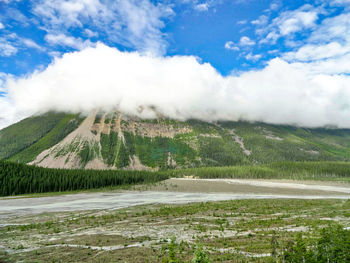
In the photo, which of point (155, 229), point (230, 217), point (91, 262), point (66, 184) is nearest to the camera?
point (91, 262)

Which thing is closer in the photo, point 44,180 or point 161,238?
point 161,238

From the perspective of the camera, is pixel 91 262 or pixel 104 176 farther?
pixel 104 176

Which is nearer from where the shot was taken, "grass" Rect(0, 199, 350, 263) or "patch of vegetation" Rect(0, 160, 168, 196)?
"grass" Rect(0, 199, 350, 263)

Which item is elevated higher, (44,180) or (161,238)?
(161,238)

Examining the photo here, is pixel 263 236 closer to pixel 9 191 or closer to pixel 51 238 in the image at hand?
pixel 51 238

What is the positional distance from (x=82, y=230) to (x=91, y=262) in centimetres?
1564

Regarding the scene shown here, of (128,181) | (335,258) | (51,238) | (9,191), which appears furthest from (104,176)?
(335,258)

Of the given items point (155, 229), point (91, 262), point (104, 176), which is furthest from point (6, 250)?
point (104, 176)

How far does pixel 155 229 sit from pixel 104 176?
120 m

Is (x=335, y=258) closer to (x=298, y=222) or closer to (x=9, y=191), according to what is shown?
(x=298, y=222)

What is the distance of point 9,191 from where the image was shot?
10419cm

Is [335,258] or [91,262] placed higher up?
[335,258]

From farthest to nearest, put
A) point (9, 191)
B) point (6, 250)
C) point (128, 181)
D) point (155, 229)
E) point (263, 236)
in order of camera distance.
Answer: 1. point (128, 181)
2. point (9, 191)
3. point (155, 229)
4. point (263, 236)
5. point (6, 250)

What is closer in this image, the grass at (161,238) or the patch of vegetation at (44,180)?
the grass at (161,238)
